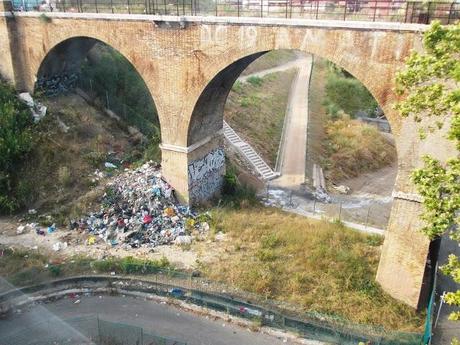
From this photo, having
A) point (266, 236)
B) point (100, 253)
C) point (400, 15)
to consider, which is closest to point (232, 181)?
point (266, 236)

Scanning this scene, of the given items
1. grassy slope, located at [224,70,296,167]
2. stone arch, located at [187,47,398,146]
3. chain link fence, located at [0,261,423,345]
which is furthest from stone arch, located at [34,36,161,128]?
chain link fence, located at [0,261,423,345]

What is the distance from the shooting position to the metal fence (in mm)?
13773

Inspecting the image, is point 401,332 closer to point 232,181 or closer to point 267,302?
point 267,302


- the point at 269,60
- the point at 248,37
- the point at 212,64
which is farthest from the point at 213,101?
the point at 269,60

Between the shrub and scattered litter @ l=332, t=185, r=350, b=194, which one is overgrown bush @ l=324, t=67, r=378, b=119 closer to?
the shrub

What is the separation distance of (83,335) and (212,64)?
11.3 metres

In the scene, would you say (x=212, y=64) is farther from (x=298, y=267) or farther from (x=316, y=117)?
(x=316, y=117)

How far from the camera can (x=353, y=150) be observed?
3334 cm

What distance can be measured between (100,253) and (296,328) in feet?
28.1

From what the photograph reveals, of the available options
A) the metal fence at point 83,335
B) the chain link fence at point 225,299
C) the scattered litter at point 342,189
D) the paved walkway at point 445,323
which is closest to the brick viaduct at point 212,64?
the paved walkway at point 445,323

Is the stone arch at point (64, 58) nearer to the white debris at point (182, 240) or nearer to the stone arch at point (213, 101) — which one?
the stone arch at point (213, 101)

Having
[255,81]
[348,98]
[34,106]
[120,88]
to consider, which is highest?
[120,88]

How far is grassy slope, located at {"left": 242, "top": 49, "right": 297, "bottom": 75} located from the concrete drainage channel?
34970 millimetres

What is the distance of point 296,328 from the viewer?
14430 mm
